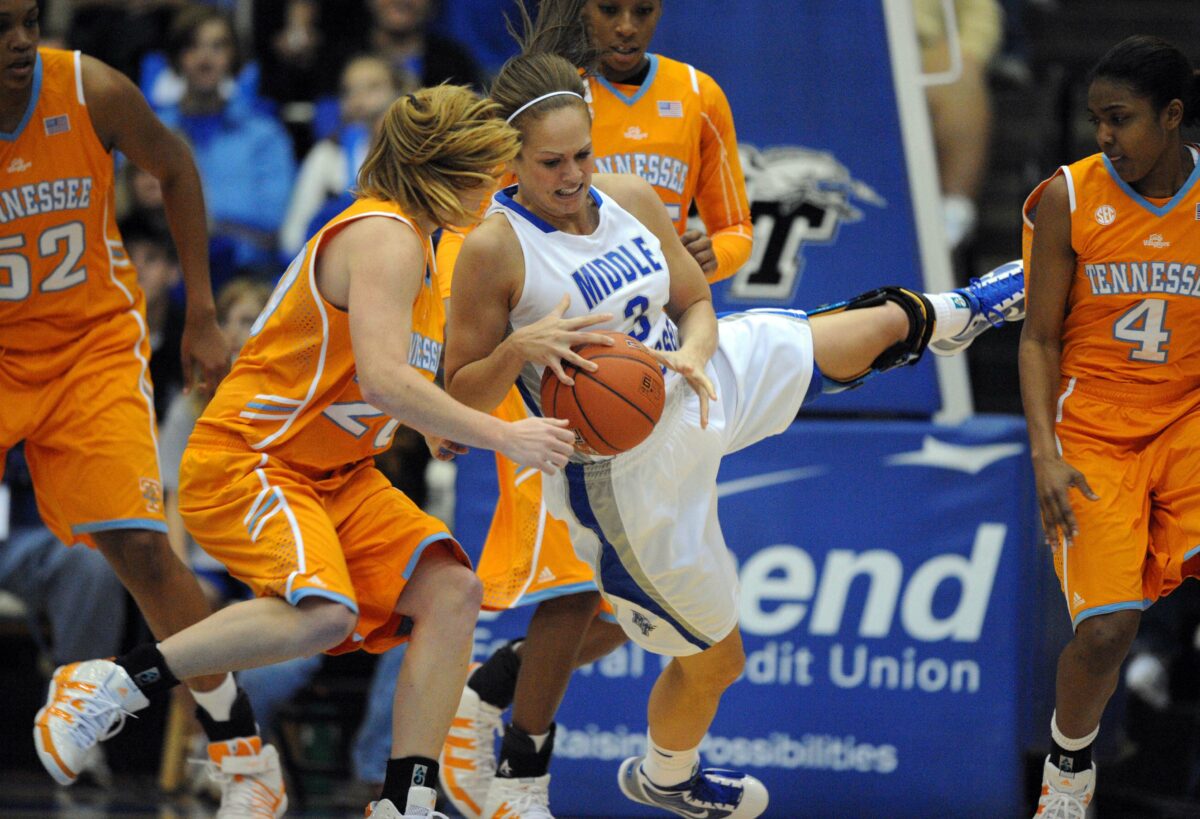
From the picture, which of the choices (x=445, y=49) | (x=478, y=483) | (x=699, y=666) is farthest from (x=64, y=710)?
(x=445, y=49)

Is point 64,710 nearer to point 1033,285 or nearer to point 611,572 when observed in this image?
point 611,572

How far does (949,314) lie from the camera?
15.0 feet

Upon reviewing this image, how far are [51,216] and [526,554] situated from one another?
1695 mm

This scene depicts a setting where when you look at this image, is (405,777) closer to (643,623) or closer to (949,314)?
(643,623)

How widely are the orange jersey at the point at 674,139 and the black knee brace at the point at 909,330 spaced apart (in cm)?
68

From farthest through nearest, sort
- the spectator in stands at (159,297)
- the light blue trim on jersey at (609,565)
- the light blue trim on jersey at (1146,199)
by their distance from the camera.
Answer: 1. the spectator in stands at (159,297)
2. the light blue trim on jersey at (1146,199)
3. the light blue trim on jersey at (609,565)

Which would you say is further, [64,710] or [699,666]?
[699,666]

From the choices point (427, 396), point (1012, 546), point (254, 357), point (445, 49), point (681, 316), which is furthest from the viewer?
point (445, 49)

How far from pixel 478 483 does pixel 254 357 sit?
82.5 inches

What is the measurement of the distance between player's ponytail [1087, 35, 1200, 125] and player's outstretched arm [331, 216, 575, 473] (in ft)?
5.87

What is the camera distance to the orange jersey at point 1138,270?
4410 mm

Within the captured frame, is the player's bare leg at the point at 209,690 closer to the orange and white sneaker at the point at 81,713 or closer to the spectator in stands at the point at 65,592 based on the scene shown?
the orange and white sneaker at the point at 81,713

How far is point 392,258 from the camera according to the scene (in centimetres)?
388

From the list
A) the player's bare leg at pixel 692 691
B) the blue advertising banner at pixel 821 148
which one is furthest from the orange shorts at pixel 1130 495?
the blue advertising banner at pixel 821 148
